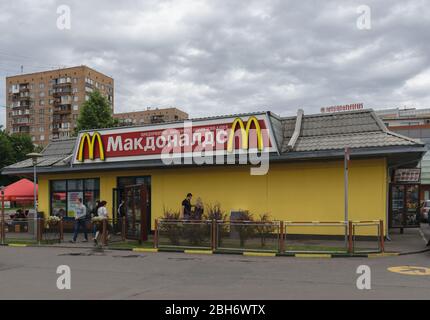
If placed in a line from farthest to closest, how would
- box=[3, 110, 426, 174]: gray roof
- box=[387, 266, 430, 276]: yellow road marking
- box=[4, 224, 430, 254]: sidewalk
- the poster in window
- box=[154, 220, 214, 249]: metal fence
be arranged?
the poster in window, box=[3, 110, 426, 174]: gray roof, box=[154, 220, 214, 249]: metal fence, box=[4, 224, 430, 254]: sidewalk, box=[387, 266, 430, 276]: yellow road marking

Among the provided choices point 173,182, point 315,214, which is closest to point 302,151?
point 315,214

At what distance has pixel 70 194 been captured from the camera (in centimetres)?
2436

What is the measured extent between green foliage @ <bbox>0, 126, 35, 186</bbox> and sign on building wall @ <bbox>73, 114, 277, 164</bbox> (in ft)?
162

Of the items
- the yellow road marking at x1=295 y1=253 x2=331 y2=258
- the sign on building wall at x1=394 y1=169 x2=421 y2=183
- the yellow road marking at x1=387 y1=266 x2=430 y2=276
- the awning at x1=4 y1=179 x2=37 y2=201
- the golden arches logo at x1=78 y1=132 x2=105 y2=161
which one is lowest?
the yellow road marking at x1=295 y1=253 x2=331 y2=258

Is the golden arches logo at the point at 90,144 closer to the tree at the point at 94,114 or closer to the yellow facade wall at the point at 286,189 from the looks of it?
the yellow facade wall at the point at 286,189

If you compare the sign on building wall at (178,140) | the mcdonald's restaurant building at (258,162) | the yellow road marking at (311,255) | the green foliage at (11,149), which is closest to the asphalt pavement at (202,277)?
→ the yellow road marking at (311,255)

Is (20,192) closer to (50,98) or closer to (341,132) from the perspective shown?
(341,132)

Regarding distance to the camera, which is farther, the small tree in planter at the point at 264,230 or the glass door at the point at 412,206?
the glass door at the point at 412,206

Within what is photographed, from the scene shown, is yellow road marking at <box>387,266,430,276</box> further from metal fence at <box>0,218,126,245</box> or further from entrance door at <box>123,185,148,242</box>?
metal fence at <box>0,218,126,245</box>

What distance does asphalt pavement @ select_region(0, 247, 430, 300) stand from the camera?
837 cm

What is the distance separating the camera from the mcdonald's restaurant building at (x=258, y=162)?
17.9 m

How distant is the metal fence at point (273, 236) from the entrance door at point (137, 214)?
1.33m

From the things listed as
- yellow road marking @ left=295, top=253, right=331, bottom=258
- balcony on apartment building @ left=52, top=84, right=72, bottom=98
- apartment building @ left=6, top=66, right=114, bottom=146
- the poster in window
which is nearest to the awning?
the poster in window
